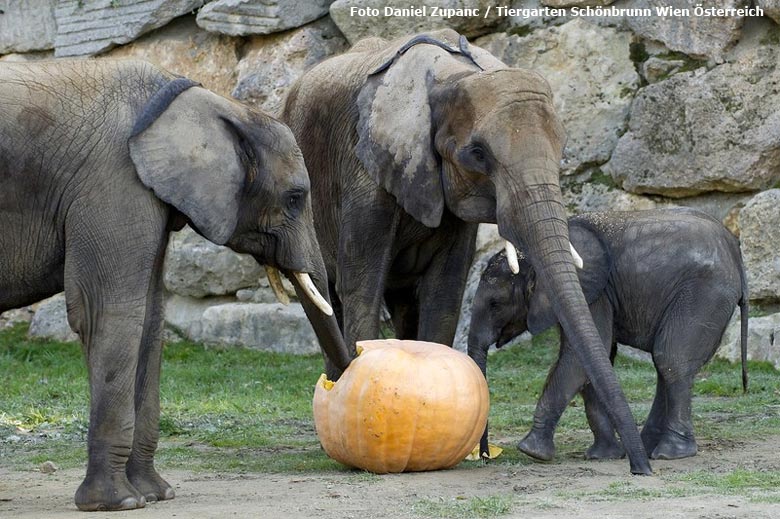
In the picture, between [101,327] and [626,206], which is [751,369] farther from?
[101,327]

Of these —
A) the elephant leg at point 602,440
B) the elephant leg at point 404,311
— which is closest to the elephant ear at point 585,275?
the elephant leg at point 602,440

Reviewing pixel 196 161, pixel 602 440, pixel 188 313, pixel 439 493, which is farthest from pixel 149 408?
pixel 188 313

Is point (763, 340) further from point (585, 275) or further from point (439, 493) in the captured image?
point (439, 493)

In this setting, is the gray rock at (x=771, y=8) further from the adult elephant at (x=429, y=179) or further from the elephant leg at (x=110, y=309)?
the elephant leg at (x=110, y=309)

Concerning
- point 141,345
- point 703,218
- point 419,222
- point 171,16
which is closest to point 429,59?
point 419,222

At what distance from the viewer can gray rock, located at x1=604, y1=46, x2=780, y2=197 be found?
34.8 ft

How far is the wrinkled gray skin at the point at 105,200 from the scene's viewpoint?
224 inches

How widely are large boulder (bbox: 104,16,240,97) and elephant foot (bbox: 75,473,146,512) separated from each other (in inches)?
287

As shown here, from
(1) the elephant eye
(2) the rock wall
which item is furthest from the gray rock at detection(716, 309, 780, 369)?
(1) the elephant eye

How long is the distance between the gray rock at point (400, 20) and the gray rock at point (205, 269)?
215 centimetres

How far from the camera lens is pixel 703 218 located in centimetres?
773

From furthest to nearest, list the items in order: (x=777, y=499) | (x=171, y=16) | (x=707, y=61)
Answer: (x=171, y=16) < (x=707, y=61) < (x=777, y=499)

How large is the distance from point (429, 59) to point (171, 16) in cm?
582

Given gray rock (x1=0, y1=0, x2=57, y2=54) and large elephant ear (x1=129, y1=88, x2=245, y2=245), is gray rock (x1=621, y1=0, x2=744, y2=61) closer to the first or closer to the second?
gray rock (x1=0, y1=0, x2=57, y2=54)
